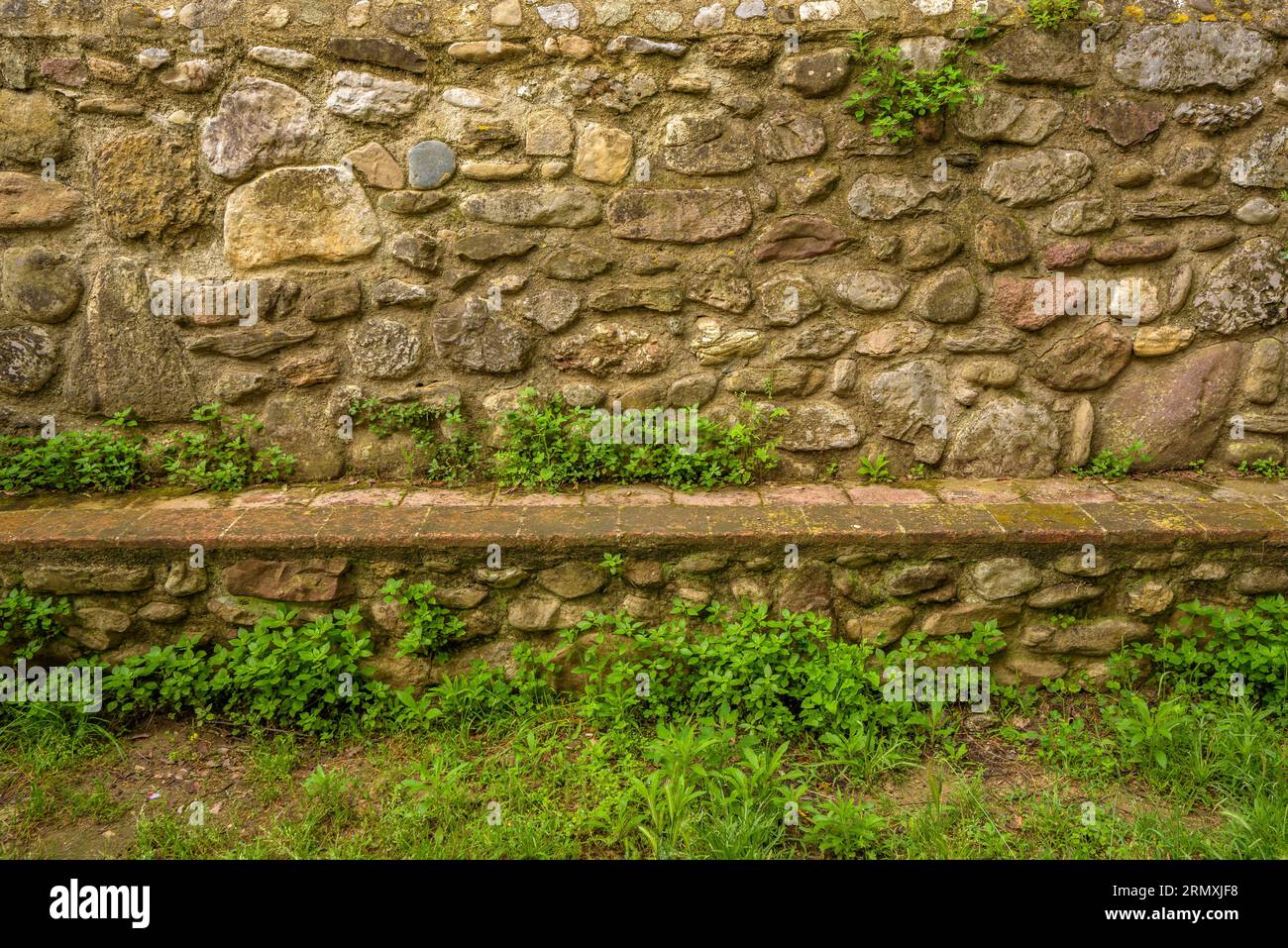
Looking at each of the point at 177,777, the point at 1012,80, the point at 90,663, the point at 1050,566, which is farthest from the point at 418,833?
the point at 1012,80

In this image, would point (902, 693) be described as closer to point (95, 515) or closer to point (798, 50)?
point (798, 50)

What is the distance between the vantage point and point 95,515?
112 inches

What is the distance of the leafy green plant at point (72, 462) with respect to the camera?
3.06 m

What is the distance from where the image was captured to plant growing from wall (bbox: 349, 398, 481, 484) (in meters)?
3.18

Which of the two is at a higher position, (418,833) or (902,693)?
(902,693)

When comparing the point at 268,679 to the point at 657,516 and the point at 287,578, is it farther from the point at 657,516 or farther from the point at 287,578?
the point at 657,516

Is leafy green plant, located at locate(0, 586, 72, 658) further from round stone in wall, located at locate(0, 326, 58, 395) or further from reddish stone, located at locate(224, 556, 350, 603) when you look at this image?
round stone in wall, located at locate(0, 326, 58, 395)

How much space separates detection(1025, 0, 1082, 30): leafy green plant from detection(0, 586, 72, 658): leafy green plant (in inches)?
157

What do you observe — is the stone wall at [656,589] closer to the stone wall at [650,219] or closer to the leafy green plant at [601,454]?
the leafy green plant at [601,454]

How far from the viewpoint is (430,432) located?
10.5ft

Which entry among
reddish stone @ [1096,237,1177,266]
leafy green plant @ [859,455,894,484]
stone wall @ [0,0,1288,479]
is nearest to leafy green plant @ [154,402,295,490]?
stone wall @ [0,0,1288,479]

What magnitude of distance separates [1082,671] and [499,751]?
204 centimetres

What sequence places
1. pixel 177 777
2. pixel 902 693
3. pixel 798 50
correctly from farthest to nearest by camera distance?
pixel 798 50 < pixel 902 693 < pixel 177 777

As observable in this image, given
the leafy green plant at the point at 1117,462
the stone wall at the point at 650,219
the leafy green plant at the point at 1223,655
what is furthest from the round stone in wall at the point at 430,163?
the leafy green plant at the point at 1223,655
